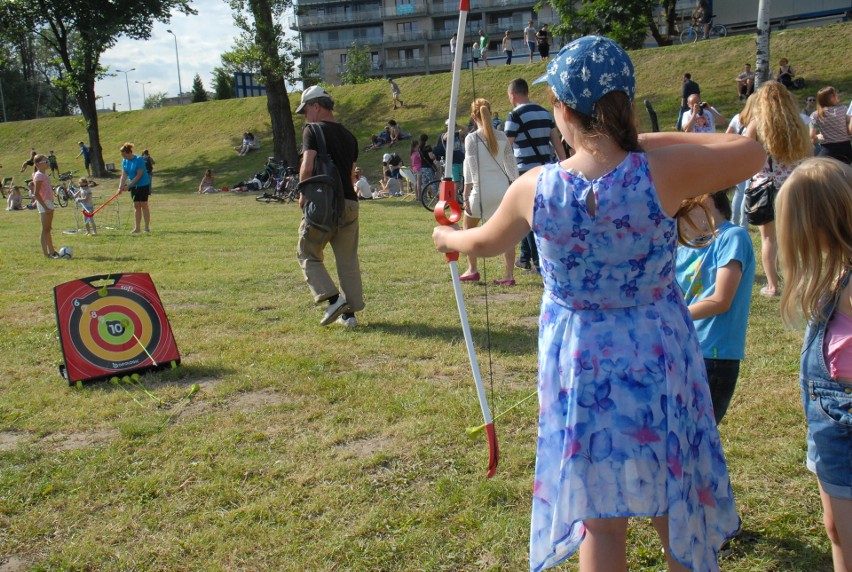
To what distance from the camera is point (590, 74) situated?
2.09 m

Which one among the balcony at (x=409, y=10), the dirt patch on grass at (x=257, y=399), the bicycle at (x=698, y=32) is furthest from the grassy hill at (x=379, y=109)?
the balcony at (x=409, y=10)

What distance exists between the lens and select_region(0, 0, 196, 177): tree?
34562mm

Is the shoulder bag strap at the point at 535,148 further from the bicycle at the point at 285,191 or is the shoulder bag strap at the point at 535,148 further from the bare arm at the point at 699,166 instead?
the bicycle at the point at 285,191

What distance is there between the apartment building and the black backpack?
6697cm

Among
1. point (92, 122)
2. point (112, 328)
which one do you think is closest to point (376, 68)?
point (92, 122)

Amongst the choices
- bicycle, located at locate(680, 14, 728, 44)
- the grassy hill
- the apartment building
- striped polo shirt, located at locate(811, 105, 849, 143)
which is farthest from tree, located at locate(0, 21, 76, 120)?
striped polo shirt, located at locate(811, 105, 849, 143)

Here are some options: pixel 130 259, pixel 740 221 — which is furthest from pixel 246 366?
pixel 130 259

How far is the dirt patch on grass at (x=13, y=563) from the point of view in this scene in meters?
3.19

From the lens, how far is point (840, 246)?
2.34 metres

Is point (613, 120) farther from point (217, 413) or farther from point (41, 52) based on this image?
point (41, 52)

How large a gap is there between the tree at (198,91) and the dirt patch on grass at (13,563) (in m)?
70.2

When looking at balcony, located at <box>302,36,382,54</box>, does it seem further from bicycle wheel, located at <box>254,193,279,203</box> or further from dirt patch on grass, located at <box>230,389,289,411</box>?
dirt patch on grass, located at <box>230,389,289,411</box>

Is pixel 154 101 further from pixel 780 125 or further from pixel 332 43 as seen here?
pixel 780 125

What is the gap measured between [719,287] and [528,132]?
16.9ft
